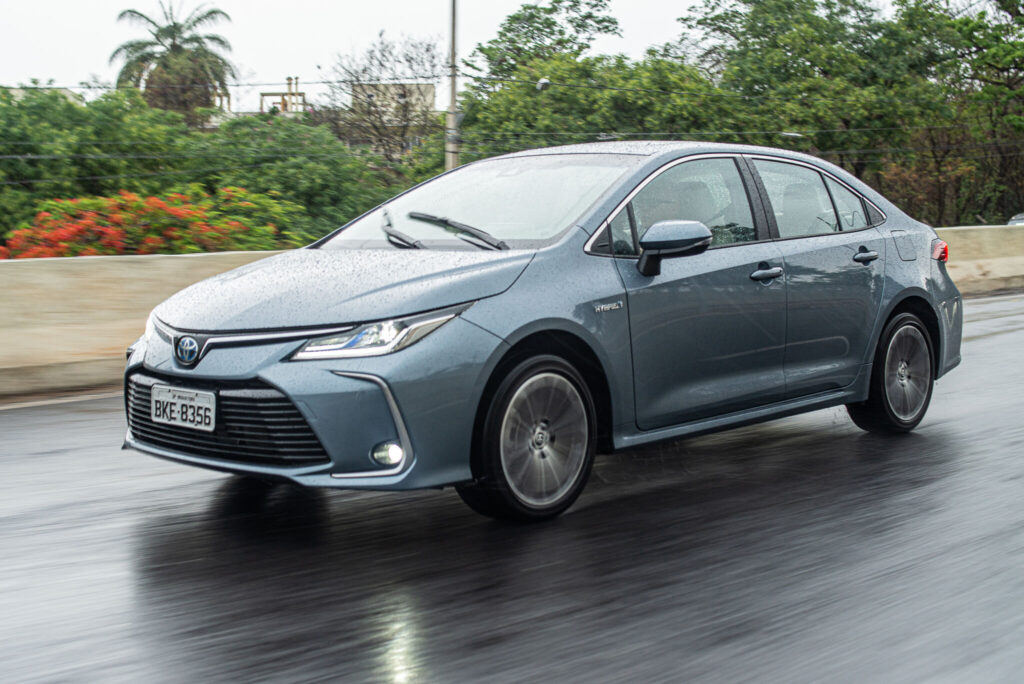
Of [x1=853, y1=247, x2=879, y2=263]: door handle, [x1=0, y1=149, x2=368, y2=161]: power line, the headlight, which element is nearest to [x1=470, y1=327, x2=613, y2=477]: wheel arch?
the headlight

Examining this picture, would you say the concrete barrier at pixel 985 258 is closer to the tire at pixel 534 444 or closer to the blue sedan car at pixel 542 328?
the blue sedan car at pixel 542 328

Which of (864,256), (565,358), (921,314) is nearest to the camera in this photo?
(565,358)

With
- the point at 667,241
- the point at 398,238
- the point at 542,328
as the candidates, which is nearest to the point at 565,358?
the point at 542,328

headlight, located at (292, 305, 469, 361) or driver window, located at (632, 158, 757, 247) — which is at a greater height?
driver window, located at (632, 158, 757, 247)

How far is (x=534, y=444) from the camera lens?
4.79 meters

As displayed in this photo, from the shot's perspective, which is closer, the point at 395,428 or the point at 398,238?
the point at 395,428

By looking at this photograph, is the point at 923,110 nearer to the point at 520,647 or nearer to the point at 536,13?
the point at 536,13

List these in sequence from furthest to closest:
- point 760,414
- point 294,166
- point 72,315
→ point 294,166
point 72,315
point 760,414

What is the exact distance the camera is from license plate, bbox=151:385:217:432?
176 inches

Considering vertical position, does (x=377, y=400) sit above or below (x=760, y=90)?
below

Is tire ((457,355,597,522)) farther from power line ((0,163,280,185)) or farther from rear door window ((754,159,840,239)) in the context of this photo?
power line ((0,163,280,185))

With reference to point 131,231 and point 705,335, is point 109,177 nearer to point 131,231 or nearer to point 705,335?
point 131,231

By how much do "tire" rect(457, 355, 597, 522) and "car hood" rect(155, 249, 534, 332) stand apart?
41 cm

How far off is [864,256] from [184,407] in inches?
150
